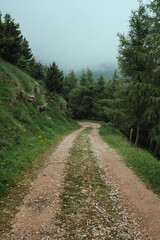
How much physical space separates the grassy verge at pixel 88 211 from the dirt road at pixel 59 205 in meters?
0.16

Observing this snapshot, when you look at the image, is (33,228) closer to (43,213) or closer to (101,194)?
(43,213)

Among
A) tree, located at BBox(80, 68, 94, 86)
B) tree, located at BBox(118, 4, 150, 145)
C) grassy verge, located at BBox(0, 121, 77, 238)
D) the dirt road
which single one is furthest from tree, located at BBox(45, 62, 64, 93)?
the dirt road

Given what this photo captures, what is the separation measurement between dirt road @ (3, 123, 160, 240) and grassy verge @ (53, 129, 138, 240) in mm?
162

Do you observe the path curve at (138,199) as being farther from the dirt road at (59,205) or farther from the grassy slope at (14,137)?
the grassy slope at (14,137)

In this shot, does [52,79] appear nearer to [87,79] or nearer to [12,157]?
[87,79]

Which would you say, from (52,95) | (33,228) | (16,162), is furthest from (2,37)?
(33,228)

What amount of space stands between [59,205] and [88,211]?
995mm

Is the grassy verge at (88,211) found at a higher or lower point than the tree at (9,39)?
lower

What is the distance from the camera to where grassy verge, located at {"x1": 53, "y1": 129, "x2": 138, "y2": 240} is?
3.79 m

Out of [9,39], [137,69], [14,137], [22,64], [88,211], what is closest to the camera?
[88,211]

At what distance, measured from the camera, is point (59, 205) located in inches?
193

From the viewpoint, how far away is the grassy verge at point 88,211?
3.79 metres

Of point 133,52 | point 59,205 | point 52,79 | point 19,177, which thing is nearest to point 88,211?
point 59,205

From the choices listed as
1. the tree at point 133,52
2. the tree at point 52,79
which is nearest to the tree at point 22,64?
the tree at point 52,79
